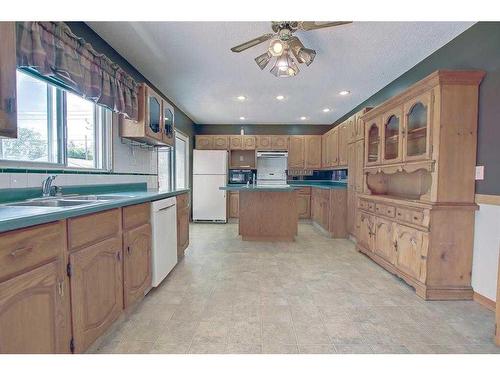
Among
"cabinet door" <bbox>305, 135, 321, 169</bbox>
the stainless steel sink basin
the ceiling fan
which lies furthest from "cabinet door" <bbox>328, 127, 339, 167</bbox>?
the stainless steel sink basin

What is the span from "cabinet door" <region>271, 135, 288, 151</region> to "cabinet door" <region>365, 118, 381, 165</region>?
2.78m

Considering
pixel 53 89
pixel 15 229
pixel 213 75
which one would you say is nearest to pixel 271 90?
pixel 213 75

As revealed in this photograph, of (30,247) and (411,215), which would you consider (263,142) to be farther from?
(30,247)

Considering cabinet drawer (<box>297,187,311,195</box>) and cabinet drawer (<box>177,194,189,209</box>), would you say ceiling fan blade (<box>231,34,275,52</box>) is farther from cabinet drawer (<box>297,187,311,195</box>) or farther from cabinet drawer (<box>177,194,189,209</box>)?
cabinet drawer (<box>297,187,311,195</box>)

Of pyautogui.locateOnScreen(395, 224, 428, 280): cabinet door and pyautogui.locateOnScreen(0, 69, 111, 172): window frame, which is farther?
pyautogui.locateOnScreen(395, 224, 428, 280): cabinet door

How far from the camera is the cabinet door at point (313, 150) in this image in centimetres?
607

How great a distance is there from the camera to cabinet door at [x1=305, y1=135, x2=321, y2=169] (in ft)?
19.9

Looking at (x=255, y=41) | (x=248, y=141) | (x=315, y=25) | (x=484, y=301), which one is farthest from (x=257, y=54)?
(x=248, y=141)

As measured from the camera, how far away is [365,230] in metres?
3.29

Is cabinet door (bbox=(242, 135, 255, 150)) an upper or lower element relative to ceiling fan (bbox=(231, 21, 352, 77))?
lower

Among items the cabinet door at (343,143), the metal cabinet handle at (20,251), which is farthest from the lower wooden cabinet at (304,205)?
the metal cabinet handle at (20,251)

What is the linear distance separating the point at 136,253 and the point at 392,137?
2.95 meters

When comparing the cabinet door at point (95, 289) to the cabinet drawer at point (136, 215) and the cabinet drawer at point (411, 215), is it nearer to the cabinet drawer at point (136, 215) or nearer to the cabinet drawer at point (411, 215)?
the cabinet drawer at point (136, 215)

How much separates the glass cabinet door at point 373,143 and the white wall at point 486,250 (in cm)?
128
